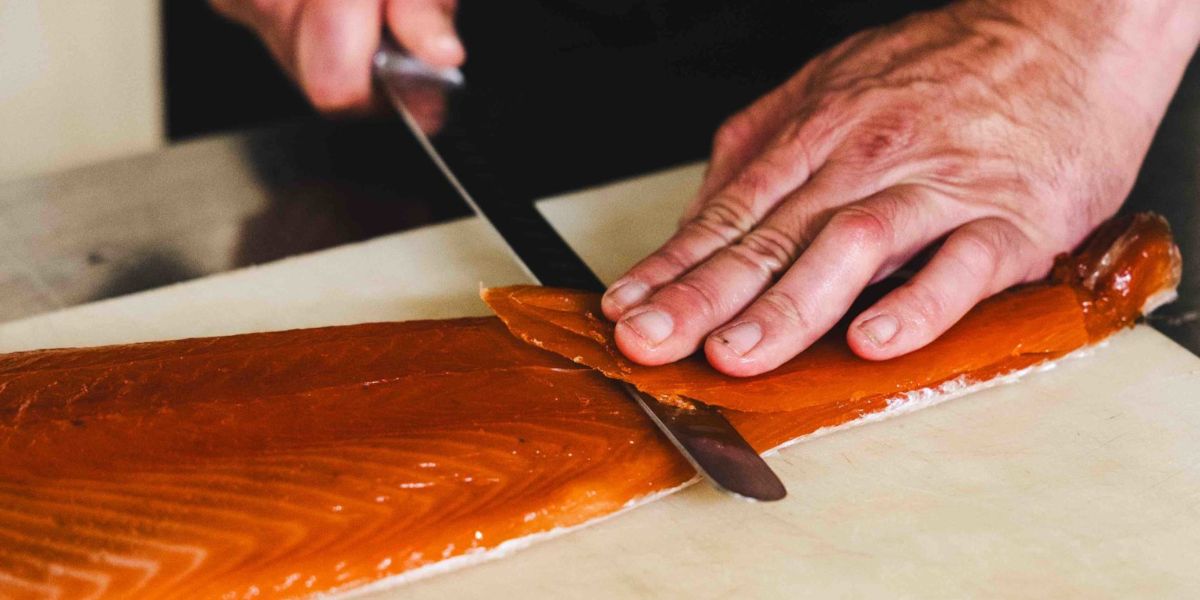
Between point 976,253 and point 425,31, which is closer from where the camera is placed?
point 976,253

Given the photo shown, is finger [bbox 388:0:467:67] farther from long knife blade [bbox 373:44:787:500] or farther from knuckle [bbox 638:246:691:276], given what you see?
knuckle [bbox 638:246:691:276]

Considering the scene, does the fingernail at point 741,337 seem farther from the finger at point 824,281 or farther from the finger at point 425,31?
the finger at point 425,31

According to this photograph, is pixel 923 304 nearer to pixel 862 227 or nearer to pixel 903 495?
pixel 862 227

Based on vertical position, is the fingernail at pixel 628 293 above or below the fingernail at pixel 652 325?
above

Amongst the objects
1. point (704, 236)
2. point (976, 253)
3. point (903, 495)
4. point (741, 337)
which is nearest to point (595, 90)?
point (704, 236)

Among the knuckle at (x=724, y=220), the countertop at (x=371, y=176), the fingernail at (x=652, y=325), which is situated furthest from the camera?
the countertop at (x=371, y=176)

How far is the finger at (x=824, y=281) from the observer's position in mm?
1635

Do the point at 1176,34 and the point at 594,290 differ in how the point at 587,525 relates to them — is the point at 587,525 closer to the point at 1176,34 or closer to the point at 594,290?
the point at 594,290

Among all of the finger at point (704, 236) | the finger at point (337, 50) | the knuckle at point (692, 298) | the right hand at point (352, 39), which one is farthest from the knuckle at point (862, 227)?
the finger at point (337, 50)

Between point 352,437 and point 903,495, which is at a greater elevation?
point 352,437

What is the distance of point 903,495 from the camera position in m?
1.59

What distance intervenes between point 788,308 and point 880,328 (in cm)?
15

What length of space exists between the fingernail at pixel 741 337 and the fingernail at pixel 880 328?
0.18 metres

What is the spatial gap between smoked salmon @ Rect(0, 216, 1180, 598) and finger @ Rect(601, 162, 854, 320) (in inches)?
2.8
